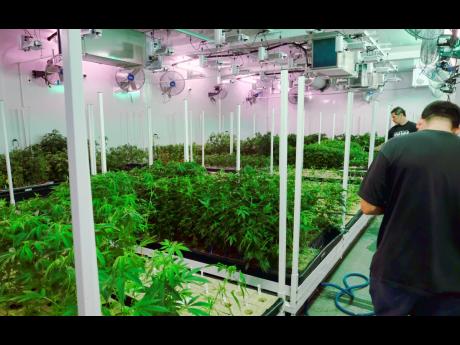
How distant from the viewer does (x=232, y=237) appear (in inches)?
89.6

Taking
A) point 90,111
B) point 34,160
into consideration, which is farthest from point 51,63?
point 90,111

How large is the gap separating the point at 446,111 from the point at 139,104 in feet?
27.5

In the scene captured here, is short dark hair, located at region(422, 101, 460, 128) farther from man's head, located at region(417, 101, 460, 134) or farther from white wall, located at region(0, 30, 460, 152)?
white wall, located at region(0, 30, 460, 152)

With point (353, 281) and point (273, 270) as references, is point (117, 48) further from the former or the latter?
point (353, 281)

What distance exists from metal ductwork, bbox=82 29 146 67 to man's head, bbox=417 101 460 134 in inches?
228

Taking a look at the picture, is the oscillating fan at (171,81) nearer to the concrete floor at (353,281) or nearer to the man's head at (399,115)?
the man's head at (399,115)

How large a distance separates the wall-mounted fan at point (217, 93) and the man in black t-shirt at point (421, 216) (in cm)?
997

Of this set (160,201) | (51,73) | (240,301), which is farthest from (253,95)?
(240,301)

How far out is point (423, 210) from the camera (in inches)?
58.0

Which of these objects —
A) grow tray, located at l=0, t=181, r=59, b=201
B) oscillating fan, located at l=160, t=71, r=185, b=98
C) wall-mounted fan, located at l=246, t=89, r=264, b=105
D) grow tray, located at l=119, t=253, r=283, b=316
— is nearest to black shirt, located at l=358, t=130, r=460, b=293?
grow tray, located at l=119, t=253, r=283, b=316

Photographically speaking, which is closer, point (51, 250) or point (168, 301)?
point (168, 301)

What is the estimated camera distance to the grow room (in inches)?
50.3

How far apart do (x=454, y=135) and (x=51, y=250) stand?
1949mm
